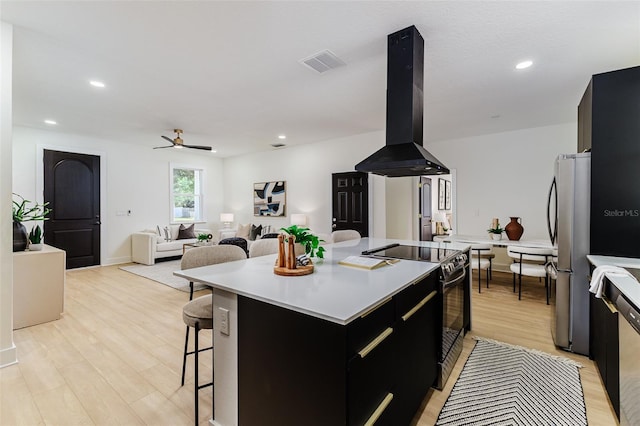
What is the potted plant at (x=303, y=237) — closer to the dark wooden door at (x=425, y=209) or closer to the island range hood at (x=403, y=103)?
the island range hood at (x=403, y=103)

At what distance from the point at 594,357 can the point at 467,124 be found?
3712 mm

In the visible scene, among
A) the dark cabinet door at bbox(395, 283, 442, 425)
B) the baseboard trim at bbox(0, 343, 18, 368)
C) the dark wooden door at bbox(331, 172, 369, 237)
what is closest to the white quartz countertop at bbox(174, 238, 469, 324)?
the dark cabinet door at bbox(395, 283, 442, 425)

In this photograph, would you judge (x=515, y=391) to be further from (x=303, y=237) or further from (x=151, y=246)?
(x=151, y=246)

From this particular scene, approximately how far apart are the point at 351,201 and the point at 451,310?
3.86 m

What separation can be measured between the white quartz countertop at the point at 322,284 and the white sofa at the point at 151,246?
17.1 feet

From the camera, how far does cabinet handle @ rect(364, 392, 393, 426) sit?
122cm

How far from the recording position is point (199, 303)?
191 cm

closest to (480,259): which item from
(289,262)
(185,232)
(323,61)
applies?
(323,61)

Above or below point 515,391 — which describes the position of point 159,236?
above

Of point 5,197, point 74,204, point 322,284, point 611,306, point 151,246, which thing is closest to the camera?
point 322,284

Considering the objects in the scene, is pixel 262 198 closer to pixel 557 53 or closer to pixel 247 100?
pixel 247 100

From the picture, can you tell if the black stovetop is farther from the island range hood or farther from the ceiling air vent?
the ceiling air vent

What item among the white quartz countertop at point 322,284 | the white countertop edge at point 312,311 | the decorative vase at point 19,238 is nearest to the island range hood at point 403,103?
the white quartz countertop at point 322,284

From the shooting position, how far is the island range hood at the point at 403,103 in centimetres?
236
